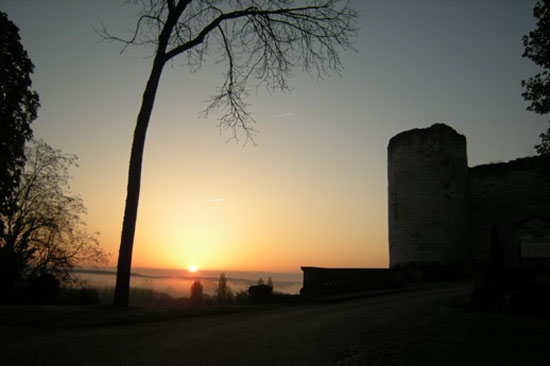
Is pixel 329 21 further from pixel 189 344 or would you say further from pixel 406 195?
pixel 406 195

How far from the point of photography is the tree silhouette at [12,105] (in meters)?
16.2

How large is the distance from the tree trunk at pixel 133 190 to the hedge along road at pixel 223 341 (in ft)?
9.39

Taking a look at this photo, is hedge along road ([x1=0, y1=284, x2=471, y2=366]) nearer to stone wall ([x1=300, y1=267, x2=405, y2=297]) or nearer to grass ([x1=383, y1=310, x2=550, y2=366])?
grass ([x1=383, y1=310, x2=550, y2=366])

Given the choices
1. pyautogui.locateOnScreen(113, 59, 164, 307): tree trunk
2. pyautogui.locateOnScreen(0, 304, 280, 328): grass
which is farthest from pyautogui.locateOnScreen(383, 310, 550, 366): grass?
pyautogui.locateOnScreen(113, 59, 164, 307): tree trunk

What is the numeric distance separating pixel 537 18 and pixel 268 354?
1301 cm

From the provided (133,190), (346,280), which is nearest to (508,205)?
(346,280)

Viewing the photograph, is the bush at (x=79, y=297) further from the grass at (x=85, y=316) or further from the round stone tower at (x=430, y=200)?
the round stone tower at (x=430, y=200)

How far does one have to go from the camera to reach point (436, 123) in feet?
87.6

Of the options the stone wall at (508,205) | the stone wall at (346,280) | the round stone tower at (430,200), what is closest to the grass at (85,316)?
the stone wall at (346,280)

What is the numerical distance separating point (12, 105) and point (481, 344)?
62.2 ft

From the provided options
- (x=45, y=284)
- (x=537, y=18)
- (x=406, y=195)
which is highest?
(x=537, y=18)

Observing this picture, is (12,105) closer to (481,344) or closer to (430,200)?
(481,344)

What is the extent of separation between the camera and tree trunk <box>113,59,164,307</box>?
1070cm

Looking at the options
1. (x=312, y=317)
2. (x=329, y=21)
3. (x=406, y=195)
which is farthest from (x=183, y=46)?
(x=406, y=195)
